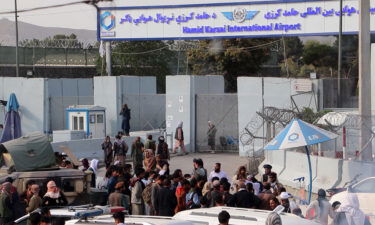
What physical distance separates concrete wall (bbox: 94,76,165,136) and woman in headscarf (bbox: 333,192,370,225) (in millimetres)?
24905

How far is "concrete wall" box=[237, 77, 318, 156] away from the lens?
1288 inches

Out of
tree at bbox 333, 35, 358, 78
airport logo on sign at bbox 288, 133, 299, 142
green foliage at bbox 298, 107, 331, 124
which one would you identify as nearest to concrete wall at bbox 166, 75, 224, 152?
green foliage at bbox 298, 107, 331, 124

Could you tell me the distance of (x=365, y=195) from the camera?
626 inches

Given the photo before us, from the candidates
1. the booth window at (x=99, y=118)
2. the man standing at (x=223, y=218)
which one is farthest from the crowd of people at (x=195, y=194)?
the booth window at (x=99, y=118)

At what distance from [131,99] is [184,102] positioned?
13.1 ft

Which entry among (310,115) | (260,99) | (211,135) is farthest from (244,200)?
(211,135)

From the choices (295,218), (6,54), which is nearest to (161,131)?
(295,218)

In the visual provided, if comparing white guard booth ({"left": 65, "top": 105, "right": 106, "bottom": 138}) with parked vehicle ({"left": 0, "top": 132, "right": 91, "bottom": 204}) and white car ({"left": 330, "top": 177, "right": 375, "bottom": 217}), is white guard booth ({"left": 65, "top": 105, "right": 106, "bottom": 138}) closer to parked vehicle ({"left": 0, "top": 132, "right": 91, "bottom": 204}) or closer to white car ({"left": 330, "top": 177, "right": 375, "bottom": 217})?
parked vehicle ({"left": 0, "top": 132, "right": 91, "bottom": 204})

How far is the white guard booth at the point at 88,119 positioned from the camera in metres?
37.0

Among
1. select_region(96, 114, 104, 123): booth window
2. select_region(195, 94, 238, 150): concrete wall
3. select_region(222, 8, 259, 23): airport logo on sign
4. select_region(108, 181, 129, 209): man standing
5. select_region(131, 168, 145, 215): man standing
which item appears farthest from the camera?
select_region(222, 8, 259, 23): airport logo on sign

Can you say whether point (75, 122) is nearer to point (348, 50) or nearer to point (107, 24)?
point (107, 24)

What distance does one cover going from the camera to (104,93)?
3853 cm

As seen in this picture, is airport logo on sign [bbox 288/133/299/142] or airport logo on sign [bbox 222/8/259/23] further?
airport logo on sign [bbox 222/8/259/23]

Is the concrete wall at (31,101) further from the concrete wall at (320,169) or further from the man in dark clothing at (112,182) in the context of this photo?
the man in dark clothing at (112,182)
